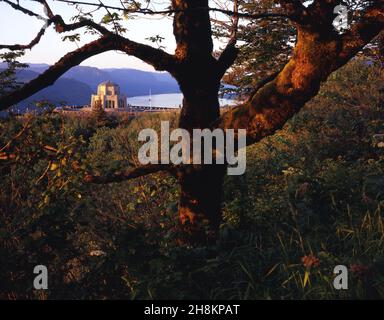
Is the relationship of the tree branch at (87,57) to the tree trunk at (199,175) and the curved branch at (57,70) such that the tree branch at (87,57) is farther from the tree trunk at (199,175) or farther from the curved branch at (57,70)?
the tree trunk at (199,175)

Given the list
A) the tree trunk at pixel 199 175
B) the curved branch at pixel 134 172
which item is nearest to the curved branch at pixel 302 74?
the tree trunk at pixel 199 175

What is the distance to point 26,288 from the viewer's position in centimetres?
472

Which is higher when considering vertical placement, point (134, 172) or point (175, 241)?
point (134, 172)

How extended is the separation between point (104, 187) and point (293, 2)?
6.42m

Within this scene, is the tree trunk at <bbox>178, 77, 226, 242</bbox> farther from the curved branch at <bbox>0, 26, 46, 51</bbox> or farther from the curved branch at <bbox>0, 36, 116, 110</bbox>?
the curved branch at <bbox>0, 26, 46, 51</bbox>

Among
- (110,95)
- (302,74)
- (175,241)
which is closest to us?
(302,74)

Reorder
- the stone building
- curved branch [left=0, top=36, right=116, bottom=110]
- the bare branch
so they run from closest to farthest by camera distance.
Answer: the bare branch < curved branch [left=0, top=36, right=116, bottom=110] < the stone building

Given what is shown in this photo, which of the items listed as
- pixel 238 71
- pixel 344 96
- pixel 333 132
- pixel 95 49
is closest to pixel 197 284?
pixel 95 49

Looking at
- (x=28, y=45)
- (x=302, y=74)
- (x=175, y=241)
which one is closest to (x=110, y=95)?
(x=175, y=241)

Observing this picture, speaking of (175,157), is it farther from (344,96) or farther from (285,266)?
(344,96)

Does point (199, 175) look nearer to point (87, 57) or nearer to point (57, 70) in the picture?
point (87, 57)

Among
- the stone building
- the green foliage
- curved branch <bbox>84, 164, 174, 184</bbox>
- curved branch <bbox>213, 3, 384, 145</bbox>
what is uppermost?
the stone building

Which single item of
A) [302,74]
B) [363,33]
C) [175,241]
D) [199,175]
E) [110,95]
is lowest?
[175,241]

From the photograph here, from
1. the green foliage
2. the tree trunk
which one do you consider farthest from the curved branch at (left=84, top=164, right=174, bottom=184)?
the tree trunk
